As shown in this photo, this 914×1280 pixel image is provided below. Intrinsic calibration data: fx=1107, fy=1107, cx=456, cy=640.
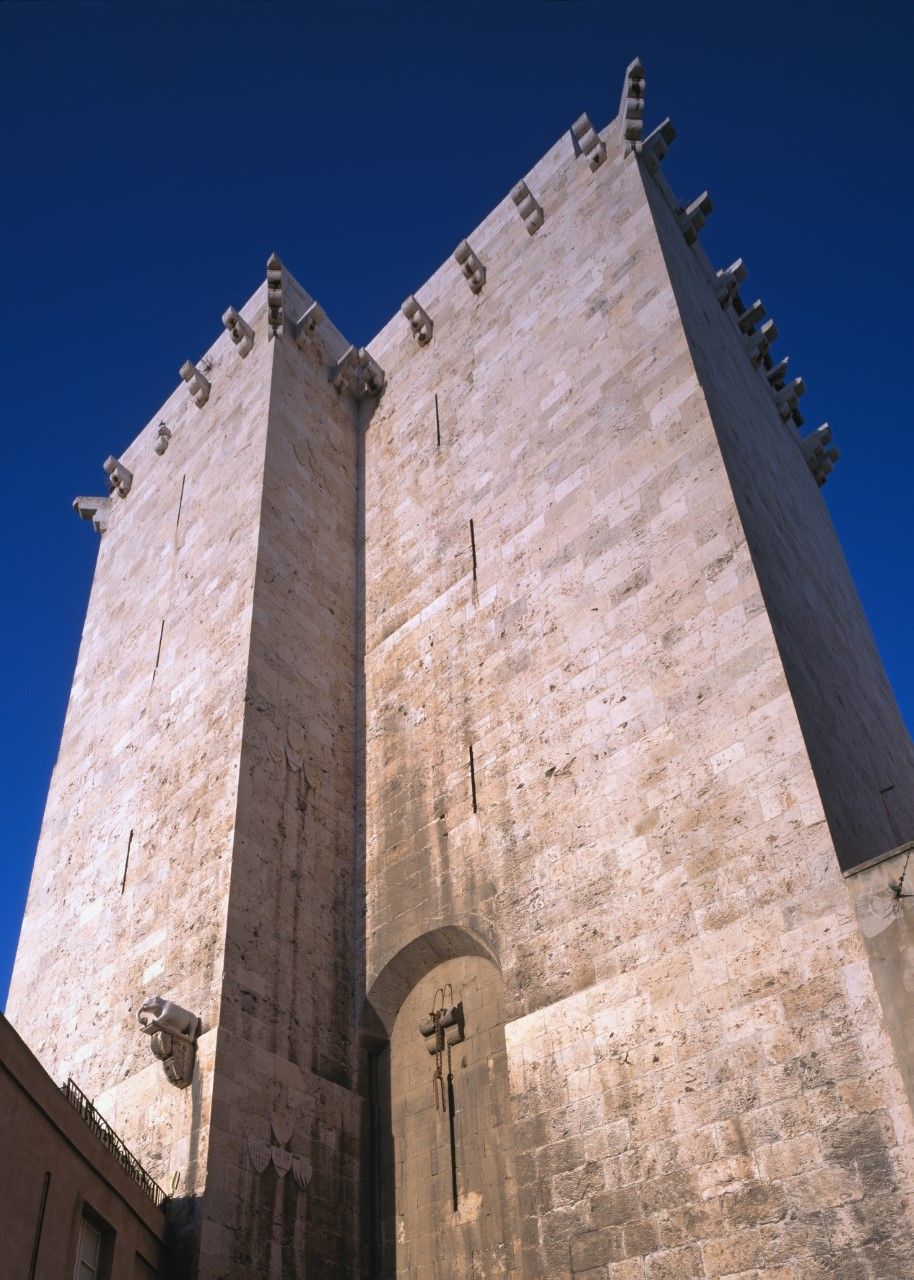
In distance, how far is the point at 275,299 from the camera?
1728 centimetres

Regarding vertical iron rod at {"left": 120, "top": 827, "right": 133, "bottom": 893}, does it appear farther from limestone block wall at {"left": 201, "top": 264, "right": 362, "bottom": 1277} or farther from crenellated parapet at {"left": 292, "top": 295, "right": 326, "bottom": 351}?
crenellated parapet at {"left": 292, "top": 295, "right": 326, "bottom": 351}

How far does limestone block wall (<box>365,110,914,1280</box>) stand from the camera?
7.63 metres

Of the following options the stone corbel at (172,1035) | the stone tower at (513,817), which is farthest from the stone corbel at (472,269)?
the stone corbel at (172,1035)

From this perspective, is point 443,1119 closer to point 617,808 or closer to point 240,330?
point 617,808

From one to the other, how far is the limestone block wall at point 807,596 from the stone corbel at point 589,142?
2.76 ft

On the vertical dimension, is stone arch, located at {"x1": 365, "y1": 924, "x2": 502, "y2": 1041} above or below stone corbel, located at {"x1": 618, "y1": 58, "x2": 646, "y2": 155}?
below

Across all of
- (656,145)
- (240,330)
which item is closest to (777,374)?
(656,145)

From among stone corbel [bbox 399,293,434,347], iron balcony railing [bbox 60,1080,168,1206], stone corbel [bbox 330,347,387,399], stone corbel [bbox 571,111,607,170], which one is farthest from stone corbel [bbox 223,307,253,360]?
iron balcony railing [bbox 60,1080,168,1206]

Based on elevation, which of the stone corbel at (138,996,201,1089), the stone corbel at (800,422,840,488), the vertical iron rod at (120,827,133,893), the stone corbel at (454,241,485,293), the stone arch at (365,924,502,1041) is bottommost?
the stone corbel at (138,996,201,1089)

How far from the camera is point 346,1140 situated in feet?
34.8

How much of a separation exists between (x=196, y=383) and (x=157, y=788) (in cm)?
841

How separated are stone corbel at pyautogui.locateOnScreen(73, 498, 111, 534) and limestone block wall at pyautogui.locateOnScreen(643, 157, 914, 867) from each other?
37.4 ft

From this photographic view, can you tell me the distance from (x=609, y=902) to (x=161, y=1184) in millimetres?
4507

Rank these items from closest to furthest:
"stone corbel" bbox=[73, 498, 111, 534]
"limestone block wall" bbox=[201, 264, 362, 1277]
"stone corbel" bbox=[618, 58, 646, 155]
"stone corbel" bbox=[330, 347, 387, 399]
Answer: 1. "limestone block wall" bbox=[201, 264, 362, 1277]
2. "stone corbel" bbox=[618, 58, 646, 155]
3. "stone corbel" bbox=[330, 347, 387, 399]
4. "stone corbel" bbox=[73, 498, 111, 534]
